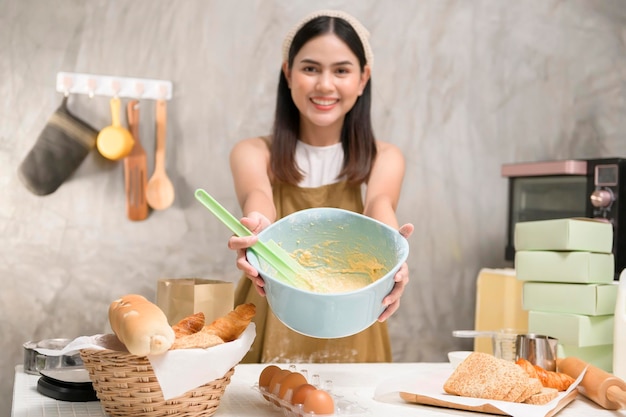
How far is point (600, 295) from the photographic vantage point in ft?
5.63

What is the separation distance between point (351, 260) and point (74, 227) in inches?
58.7

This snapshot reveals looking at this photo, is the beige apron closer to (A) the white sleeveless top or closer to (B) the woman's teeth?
(A) the white sleeveless top

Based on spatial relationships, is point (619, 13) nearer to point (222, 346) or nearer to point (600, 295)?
point (600, 295)

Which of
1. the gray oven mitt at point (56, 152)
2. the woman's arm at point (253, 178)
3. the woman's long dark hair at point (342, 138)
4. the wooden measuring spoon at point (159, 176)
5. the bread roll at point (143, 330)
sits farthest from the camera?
the wooden measuring spoon at point (159, 176)

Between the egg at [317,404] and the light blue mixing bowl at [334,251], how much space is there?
0.10 meters

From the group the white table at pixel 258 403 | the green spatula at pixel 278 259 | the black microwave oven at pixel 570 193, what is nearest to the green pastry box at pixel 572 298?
the white table at pixel 258 403

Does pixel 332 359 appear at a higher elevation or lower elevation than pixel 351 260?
lower

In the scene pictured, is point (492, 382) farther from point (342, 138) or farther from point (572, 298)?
point (342, 138)

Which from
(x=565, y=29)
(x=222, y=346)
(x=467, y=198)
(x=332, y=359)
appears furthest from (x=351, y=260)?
(x=565, y=29)

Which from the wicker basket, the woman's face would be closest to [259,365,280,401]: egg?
the wicker basket

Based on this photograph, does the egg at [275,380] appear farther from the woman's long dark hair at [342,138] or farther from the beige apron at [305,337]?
the woman's long dark hair at [342,138]

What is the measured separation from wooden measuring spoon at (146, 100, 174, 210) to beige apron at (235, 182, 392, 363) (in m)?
0.71

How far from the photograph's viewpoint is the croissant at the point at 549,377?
127 centimetres

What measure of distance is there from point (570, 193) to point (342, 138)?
0.99 metres
